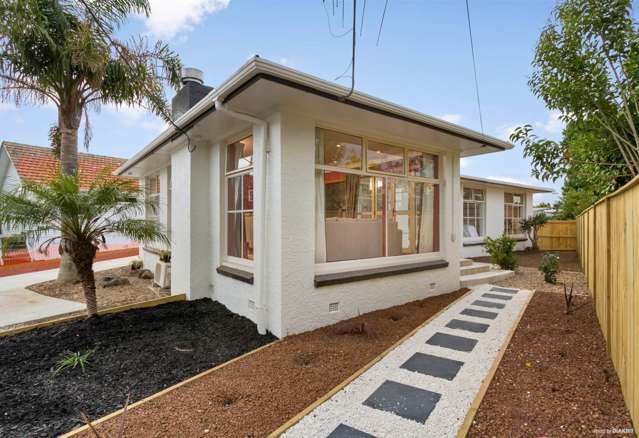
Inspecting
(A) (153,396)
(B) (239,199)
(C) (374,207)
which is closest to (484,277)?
(C) (374,207)

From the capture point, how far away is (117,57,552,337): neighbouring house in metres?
3.95

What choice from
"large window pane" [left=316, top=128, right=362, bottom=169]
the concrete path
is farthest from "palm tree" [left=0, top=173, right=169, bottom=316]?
"large window pane" [left=316, top=128, right=362, bottom=169]

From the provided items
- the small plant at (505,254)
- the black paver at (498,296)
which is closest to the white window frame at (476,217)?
the small plant at (505,254)

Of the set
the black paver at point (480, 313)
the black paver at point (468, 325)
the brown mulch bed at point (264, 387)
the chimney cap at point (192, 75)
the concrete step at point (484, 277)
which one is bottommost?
the brown mulch bed at point (264, 387)

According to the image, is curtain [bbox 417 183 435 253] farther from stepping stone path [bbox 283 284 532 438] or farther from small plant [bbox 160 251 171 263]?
small plant [bbox 160 251 171 263]

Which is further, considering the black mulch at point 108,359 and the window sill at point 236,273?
the window sill at point 236,273

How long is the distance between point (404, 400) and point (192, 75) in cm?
716

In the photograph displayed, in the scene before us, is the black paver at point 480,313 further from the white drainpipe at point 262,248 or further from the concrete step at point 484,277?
the white drainpipe at point 262,248

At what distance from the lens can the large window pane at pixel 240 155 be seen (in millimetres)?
4855

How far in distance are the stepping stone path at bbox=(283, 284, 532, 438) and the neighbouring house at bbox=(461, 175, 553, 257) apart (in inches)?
289

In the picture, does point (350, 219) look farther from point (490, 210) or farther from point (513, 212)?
point (513, 212)

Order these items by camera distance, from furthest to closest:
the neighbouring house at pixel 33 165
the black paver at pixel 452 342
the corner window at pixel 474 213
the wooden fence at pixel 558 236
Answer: the wooden fence at pixel 558 236
the neighbouring house at pixel 33 165
the corner window at pixel 474 213
the black paver at pixel 452 342

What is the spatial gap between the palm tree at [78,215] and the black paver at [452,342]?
4375mm

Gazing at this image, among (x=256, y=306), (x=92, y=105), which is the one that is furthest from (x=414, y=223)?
(x=92, y=105)
